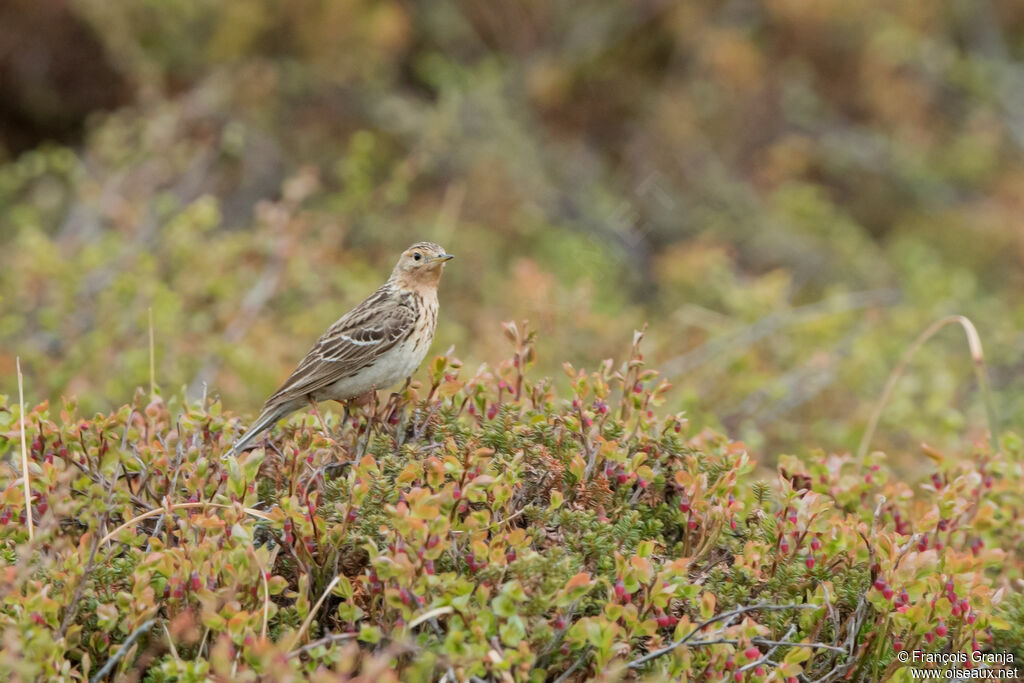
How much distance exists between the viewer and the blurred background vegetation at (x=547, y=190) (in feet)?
23.4

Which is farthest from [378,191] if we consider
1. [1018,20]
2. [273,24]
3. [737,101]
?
[1018,20]

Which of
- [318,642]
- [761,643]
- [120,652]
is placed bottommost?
[761,643]

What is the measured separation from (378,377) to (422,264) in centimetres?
78

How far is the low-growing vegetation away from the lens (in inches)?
111

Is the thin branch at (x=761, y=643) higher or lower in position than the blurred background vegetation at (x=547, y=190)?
lower

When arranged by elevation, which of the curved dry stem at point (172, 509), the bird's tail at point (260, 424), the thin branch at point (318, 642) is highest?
the bird's tail at point (260, 424)

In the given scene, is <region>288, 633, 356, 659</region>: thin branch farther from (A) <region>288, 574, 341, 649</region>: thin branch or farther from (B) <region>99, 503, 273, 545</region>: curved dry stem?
(B) <region>99, 503, 273, 545</region>: curved dry stem

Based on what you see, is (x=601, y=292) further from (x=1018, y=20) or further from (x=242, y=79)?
(x=1018, y=20)

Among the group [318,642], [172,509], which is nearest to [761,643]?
[318,642]

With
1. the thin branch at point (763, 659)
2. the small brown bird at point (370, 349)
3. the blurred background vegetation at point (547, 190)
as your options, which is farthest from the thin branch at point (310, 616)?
the blurred background vegetation at point (547, 190)

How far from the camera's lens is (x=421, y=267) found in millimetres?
5348

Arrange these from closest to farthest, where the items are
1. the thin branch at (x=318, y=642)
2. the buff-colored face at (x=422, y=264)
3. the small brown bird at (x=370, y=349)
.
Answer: the thin branch at (x=318, y=642) → the small brown bird at (x=370, y=349) → the buff-colored face at (x=422, y=264)

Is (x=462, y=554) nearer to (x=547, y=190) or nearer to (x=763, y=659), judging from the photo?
(x=763, y=659)

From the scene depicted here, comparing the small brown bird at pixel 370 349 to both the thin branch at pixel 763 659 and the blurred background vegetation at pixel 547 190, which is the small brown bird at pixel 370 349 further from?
the thin branch at pixel 763 659
